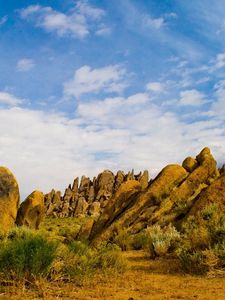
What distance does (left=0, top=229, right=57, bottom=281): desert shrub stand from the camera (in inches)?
333

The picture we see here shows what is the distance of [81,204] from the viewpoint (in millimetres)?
87000

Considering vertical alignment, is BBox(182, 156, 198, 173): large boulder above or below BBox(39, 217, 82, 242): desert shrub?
above

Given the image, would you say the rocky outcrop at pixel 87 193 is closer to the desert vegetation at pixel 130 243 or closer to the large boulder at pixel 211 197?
the desert vegetation at pixel 130 243

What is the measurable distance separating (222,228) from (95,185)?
93.1 metres

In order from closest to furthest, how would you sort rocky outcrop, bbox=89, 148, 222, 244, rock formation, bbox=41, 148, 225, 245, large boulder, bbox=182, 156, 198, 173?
1. rock formation, bbox=41, 148, 225, 245
2. rocky outcrop, bbox=89, 148, 222, 244
3. large boulder, bbox=182, 156, 198, 173

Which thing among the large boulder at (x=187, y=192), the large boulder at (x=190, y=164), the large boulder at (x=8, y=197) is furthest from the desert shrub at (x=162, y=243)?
the large boulder at (x=8, y=197)

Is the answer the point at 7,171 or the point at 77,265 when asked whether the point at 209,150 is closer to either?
the point at 7,171

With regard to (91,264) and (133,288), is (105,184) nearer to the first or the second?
(91,264)

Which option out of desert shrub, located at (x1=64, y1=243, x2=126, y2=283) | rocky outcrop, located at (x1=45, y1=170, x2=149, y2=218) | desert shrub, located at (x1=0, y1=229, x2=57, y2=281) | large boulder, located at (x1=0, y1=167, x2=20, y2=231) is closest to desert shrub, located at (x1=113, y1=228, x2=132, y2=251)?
desert shrub, located at (x1=64, y1=243, x2=126, y2=283)

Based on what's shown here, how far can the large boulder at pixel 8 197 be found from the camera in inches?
1104

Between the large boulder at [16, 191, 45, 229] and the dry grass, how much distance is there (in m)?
19.6

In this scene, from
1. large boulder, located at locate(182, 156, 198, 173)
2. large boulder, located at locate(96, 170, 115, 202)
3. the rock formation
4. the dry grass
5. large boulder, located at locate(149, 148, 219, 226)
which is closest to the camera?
the dry grass

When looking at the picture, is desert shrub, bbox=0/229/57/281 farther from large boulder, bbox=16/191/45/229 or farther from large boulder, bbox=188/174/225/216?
large boulder, bbox=16/191/45/229

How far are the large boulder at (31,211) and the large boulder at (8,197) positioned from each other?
0.99 meters
